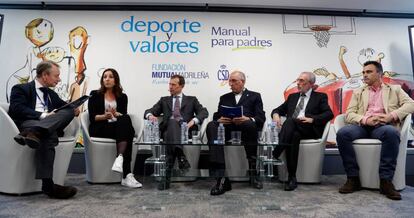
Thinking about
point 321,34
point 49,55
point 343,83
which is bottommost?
point 343,83

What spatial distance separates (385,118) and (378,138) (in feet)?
0.66

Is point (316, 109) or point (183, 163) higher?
point (316, 109)

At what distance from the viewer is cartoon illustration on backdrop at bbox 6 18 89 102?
382cm

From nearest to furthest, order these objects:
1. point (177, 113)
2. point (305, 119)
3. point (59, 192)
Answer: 1. point (59, 192)
2. point (305, 119)
3. point (177, 113)

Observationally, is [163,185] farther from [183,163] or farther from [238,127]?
[238,127]

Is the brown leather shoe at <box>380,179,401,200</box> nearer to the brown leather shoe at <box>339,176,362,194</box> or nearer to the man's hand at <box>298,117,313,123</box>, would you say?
the brown leather shoe at <box>339,176,362,194</box>

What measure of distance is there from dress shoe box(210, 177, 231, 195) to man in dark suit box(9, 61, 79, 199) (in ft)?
3.67

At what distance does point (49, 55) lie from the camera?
3.88 meters

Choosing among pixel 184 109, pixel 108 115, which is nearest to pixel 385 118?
pixel 184 109

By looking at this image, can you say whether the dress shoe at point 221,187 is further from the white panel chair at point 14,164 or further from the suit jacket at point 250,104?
the white panel chair at point 14,164

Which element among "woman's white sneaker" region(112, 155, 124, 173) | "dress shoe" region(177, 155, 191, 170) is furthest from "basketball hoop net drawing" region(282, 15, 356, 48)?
"woman's white sneaker" region(112, 155, 124, 173)

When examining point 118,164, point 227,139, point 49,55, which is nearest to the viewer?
point 118,164

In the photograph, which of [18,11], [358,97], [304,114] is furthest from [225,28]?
[18,11]

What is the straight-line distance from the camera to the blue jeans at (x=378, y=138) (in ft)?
8.03
